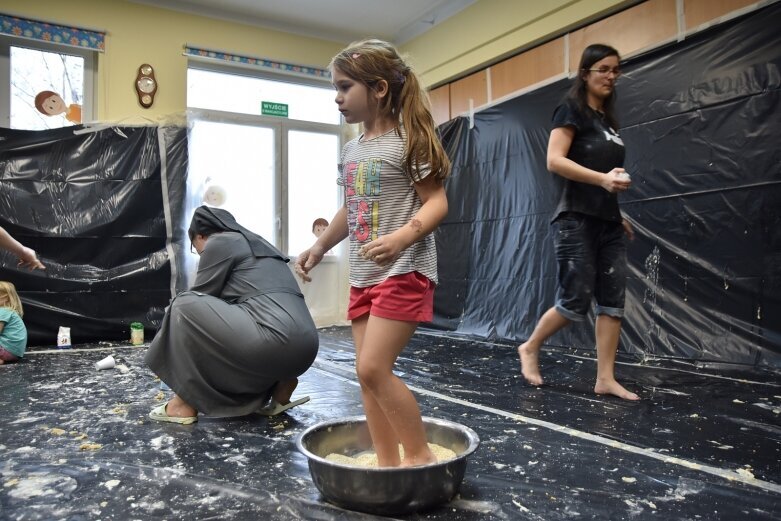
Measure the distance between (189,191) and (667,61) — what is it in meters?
3.64

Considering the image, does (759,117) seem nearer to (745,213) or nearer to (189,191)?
(745,213)

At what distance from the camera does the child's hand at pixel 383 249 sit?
1.11 meters

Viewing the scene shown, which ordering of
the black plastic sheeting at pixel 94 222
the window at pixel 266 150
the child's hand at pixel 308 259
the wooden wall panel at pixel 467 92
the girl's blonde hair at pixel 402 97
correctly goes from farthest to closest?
1. the window at pixel 266 150
2. the wooden wall panel at pixel 467 92
3. the black plastic sheeting at pixel 94 222
4. the child's hand at pixel 308 259
5. the girl's blonde hair at pixel 402 97

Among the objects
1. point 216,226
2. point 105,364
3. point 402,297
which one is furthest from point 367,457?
point 105,364

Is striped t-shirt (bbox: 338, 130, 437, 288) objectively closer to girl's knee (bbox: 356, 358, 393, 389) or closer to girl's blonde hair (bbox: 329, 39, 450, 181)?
girl's blonde hair (bbox: 329, 39, 450, 181)

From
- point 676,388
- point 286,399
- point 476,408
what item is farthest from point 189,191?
point 676,388

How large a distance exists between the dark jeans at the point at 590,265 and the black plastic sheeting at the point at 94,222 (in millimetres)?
3377

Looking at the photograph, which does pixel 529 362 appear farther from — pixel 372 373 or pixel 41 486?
pixel 41 486

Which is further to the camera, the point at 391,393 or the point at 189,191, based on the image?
the point at 189,191

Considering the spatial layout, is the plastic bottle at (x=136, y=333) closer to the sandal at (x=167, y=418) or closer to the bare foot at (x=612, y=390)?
the sandal at (x=167, y=418)

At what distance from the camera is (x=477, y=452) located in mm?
1559

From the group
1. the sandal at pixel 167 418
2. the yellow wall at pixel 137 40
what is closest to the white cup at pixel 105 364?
the sandal at pixel 167 418

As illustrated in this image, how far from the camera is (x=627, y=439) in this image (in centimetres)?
164

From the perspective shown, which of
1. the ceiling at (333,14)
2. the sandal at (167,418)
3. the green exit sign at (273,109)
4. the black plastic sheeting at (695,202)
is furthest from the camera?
the green exit sign at (273,109)
